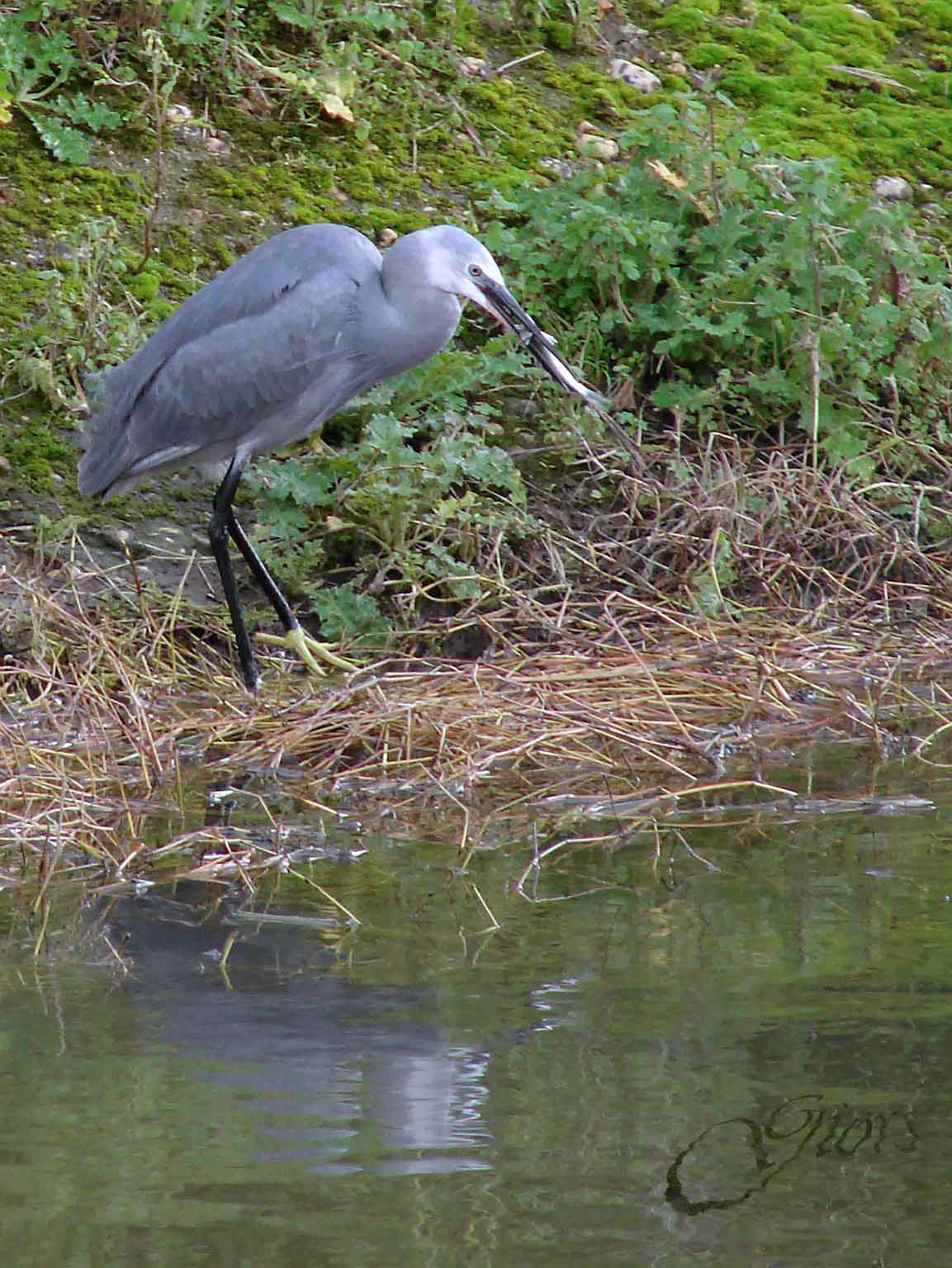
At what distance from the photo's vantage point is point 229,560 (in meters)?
5.16

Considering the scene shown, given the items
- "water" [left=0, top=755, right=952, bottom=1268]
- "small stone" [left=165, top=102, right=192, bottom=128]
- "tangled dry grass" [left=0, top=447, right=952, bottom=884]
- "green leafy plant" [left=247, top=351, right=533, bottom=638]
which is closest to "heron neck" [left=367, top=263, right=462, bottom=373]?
"green leafy plant" [left=247, top=351, right=533, bottom=638]

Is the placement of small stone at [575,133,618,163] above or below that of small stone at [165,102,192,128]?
below

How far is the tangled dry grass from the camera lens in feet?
13.6

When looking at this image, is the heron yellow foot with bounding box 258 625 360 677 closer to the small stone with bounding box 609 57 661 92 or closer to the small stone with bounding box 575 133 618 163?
the small stone with bounding box 575 133 618 163

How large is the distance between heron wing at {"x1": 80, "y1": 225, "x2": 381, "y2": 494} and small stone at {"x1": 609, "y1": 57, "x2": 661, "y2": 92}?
111 inches

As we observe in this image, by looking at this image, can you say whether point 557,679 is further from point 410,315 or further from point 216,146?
point 216,146

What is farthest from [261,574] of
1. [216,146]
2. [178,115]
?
[178,115]

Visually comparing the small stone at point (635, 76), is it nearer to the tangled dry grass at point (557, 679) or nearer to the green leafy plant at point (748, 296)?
the green leafy plant at point (748, 296)

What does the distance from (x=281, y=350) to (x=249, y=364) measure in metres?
0.10

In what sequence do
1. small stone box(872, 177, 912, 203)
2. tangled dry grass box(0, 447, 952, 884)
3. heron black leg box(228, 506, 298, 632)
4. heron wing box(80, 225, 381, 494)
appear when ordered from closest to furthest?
tangled dry grass box(0, 447, 952, 884) → heron wing box(80, 225, 381, 494) → heron black leg box(228, 506, 298, 632) → small stone box(872, 177, 912, 203)

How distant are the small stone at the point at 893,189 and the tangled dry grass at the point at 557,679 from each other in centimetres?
187

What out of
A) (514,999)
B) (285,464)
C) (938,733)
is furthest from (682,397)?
(514,999)

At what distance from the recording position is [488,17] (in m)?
7.79

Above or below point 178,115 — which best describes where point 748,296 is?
below
